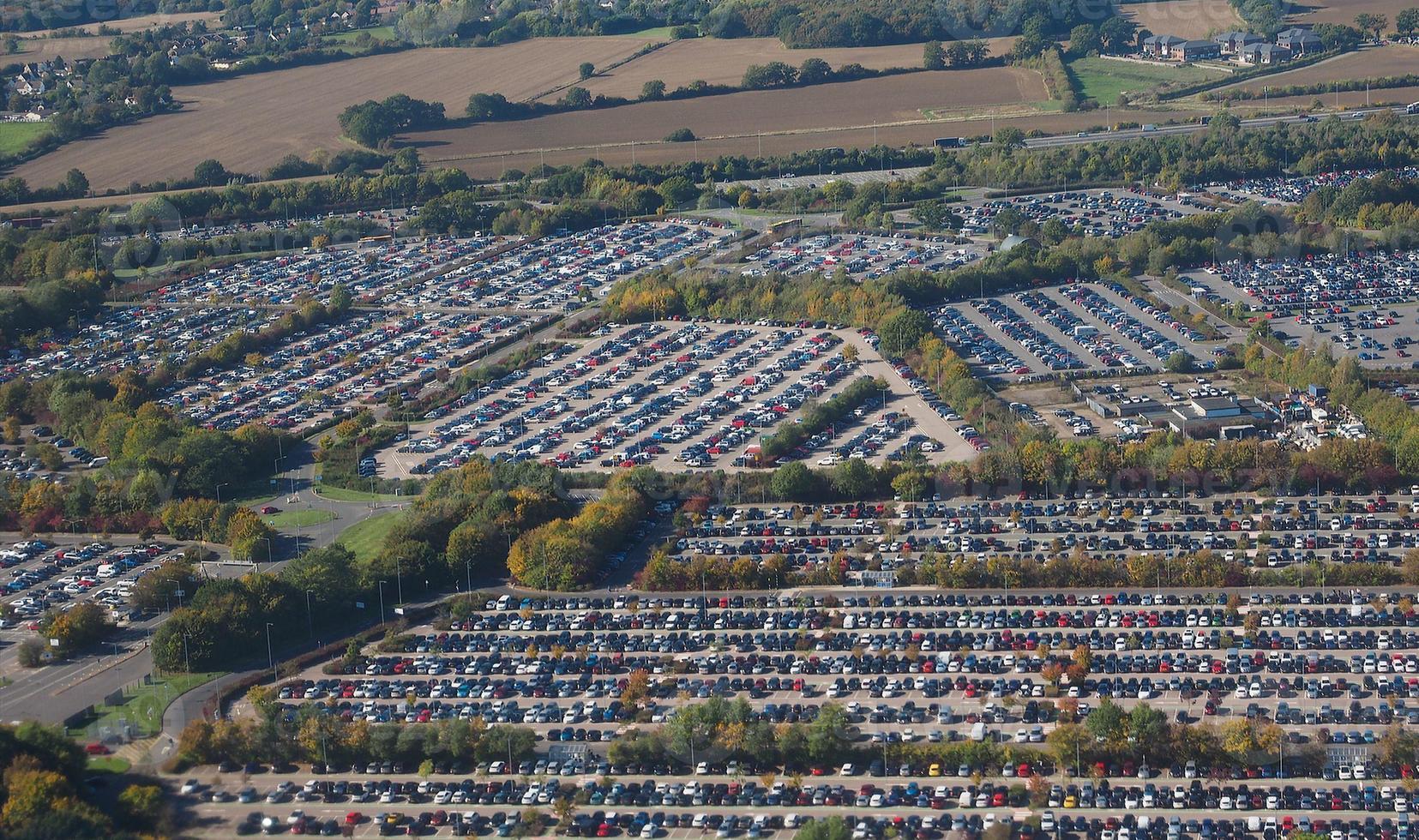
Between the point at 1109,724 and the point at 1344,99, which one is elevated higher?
the point at 1344,99

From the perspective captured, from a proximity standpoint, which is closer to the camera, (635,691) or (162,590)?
(635,691)

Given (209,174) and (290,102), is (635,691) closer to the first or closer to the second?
(209,174)

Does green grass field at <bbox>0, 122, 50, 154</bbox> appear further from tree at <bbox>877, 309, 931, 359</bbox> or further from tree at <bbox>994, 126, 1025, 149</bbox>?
tree at <bbox>877, 309, 931, 359</bbox>

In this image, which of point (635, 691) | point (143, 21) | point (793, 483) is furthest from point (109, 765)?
point (143, 21)

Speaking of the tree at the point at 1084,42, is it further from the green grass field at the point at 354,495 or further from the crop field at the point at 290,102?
the green grass field at the point at 354,495

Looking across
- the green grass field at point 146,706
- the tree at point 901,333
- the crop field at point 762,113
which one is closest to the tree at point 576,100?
the crop field at point 762,113

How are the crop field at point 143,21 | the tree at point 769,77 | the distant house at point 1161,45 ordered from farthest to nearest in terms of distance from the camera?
1. the crop field at point 143,21
2. the distant house at point 1161,45
3. the tree at point 769,77

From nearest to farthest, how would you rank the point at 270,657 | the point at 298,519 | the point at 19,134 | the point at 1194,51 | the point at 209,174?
the point at 270,657, the point at 298,519, the point at 209,174, the point at 19,134, the point at 1194,51
